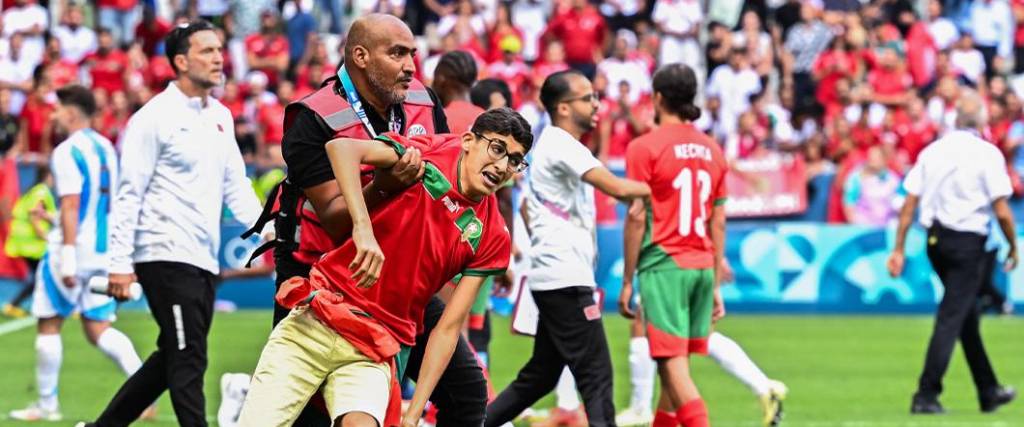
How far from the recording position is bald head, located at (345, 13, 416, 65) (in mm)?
6441

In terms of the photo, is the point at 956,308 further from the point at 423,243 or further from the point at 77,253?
the point at 423,243

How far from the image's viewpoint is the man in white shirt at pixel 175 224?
8.48 metres

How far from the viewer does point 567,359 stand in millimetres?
9008

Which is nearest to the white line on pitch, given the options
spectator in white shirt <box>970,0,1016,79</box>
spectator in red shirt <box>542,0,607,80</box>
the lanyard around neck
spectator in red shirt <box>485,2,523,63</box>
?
spectator in red shirt <box>485,2,523,63</box>

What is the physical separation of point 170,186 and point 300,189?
2.27 m

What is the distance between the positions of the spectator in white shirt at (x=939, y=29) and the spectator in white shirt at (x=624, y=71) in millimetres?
5240

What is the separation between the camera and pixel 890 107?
976 inches

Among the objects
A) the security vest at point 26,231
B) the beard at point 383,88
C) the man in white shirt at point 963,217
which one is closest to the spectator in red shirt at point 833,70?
the security vest at point 26,231

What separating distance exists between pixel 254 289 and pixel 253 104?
12.8 feet

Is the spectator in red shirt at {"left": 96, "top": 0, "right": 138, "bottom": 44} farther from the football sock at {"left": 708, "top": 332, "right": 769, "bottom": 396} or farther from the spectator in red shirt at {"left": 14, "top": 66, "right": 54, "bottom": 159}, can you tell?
the football sock at {"left": 708, "top": 332, "right": 769, "bottom": 396}

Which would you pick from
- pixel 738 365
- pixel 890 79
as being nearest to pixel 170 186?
pixel 738 365

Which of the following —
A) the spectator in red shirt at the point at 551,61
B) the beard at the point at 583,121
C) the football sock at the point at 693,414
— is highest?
the beard at the point at 583,121

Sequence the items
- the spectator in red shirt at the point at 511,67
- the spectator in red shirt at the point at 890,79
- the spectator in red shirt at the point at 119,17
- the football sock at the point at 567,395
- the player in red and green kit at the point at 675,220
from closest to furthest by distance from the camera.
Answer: the player in red and green kit at the point at 675,220
the football sock at the point at 567,395
the spectator in red shirt at the point at 511,67
the spectator in red shirt at the point at 890,79
the spectator in red shirt at the point at 119,17

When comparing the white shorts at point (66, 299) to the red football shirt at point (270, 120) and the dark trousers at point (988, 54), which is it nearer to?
the red football shirt at point (270, 120)
